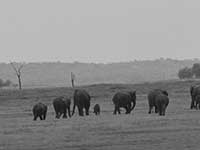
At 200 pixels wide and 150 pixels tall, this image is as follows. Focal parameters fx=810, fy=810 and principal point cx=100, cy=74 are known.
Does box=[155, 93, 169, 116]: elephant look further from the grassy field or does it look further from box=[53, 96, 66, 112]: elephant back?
box=[53, 96, 66, 112]: elephant back

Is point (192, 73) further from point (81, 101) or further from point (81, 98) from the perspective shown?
point (81, 101)

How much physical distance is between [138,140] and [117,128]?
4564 mm

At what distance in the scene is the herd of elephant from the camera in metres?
42.9

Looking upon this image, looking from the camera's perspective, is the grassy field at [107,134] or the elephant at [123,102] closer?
the grassy field at [107,134]

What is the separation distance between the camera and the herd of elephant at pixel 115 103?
42.9 metres

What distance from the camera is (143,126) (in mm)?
34031

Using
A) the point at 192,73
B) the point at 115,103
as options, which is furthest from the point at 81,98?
the point at 192,73

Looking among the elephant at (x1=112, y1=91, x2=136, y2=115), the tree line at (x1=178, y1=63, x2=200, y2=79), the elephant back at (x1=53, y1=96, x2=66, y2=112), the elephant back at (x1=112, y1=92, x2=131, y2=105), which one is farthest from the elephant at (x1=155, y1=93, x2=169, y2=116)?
the tree line at (x1=178, y1=63, x2=200, y2=79)

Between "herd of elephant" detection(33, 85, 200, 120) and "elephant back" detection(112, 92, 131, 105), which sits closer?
"herd of elephant" detection(33, 85, 200, 120)

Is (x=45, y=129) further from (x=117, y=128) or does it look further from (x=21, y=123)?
(x=21, y=123)

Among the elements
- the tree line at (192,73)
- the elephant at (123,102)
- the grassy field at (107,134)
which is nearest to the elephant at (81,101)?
the elephant at (123,102)

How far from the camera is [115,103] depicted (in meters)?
47.0

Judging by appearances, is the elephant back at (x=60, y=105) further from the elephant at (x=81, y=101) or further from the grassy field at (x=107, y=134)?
the grassy field at (x=107, y=134)

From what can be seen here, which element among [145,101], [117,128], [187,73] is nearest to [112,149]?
[117,128]
